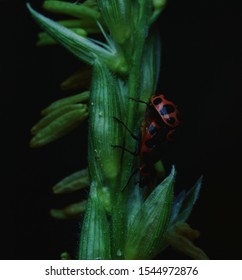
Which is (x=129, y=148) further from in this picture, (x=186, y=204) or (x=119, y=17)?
(x=119, y=17)

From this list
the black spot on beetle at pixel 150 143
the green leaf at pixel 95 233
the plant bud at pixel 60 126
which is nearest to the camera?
the green leaf at pixel 95 233

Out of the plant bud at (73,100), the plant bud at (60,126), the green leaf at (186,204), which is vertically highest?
the plant bud at (73,100)

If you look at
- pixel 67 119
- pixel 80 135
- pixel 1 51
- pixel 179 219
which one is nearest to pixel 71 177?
pixel 67 119

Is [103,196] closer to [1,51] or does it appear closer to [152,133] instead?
[152,133]

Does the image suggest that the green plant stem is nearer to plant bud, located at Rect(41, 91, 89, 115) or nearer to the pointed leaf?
the pointed leaf

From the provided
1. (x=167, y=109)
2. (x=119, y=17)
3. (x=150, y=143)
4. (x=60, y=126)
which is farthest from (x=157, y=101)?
(x=60, y=126)

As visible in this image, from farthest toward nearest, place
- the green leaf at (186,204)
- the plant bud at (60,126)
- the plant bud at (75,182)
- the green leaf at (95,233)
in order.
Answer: the plant bud at (75,182) → the plant bud at (60,126) → the green leaf at (186,204) → the green leaf at (95,233)

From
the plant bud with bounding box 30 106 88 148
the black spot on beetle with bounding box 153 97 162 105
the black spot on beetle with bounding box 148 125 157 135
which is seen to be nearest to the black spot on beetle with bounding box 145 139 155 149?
the black spot on beetle with bounding box 148 125 157 135

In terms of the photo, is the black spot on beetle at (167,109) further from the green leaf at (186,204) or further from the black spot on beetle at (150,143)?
the green leaf at (186,204)

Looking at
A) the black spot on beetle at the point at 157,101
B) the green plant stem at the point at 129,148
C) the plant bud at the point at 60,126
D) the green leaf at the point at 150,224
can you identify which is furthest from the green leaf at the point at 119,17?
the green leaf at the point at 150,224
